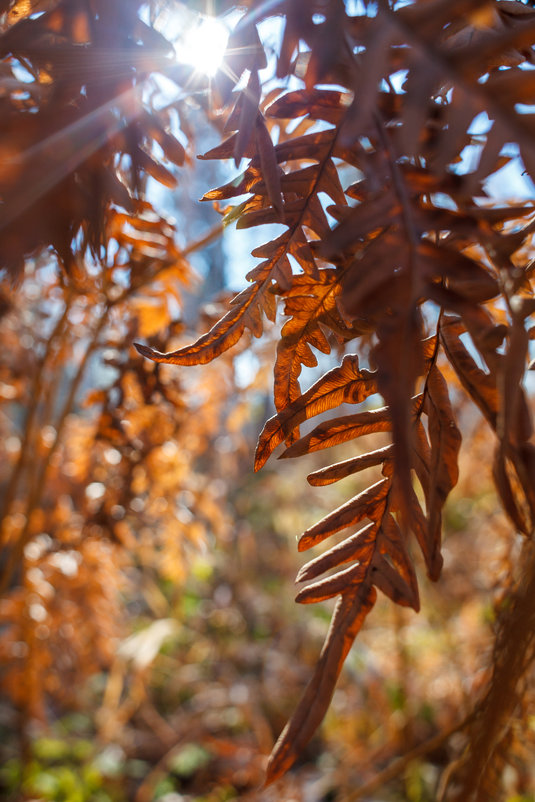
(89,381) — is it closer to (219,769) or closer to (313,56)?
(219,769)

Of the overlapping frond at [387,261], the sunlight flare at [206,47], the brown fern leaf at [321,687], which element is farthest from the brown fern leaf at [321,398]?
the sunlight flare at [206,47]

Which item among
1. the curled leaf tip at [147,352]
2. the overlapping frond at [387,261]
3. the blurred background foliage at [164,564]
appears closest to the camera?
the overlapping frond at [387,261]

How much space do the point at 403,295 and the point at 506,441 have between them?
83mm

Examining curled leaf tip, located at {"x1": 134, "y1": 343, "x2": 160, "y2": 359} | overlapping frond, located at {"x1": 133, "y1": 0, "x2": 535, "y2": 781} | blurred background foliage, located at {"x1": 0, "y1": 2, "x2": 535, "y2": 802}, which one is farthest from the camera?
blurred background foliage, located at {"x1": 0, "y1": 2, "x2": 535, "y2": 802}

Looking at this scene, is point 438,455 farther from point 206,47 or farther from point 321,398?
point 206,47

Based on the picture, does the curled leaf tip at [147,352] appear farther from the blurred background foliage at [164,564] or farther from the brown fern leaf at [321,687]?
the brown fern leaf at [321,687]

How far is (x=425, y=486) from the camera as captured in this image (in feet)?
1.23

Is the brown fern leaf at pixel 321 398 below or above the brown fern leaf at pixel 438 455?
above

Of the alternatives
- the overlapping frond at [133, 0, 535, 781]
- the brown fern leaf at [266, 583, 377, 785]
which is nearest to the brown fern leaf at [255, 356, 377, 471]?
the overlapping frond at [133, 0, 535, 781]

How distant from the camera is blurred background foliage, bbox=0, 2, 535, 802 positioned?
2.95ft

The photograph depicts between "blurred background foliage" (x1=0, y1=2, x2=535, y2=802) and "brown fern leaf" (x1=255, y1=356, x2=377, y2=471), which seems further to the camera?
"blurred background foliage" (x1=0, y1=2, x2=535, y2=802)

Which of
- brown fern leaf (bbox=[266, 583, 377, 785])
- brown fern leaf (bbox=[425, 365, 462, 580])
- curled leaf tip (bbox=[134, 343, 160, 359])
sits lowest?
brown fern leaf (bbox=[266, 583, 377, 785])

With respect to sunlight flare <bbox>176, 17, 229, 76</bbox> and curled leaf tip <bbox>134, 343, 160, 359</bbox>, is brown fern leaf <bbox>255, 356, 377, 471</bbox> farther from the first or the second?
sunlight flare <bbox>176, 17, 229, 76</bbox>

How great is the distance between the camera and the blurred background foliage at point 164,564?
0.90 m
